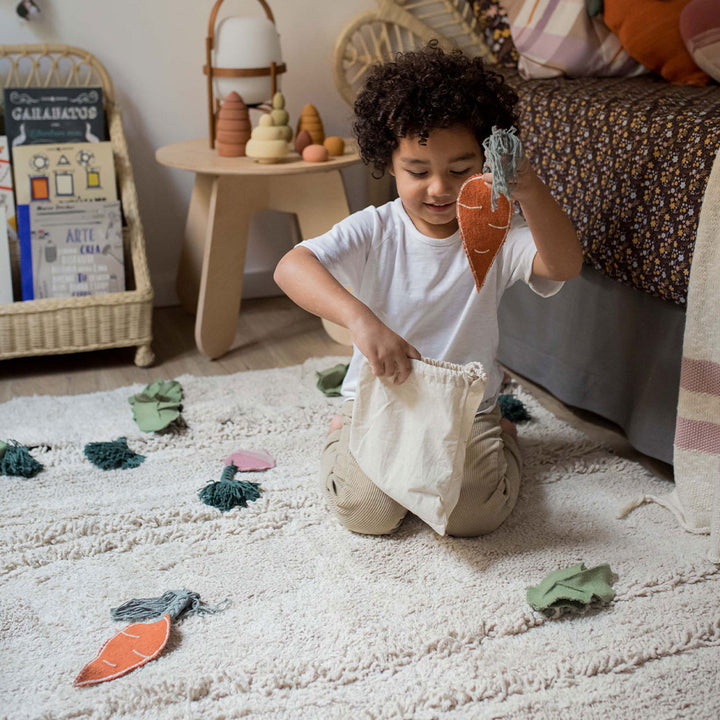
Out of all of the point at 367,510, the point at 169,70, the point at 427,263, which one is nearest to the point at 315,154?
the point at 169,70

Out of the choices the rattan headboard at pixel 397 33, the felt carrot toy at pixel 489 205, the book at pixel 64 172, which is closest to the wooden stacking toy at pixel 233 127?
the book at pixel 64 172

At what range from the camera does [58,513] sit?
120 cm

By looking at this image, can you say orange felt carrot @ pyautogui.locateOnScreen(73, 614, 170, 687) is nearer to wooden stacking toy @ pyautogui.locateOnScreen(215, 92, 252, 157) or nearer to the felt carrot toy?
the felt carrot toy

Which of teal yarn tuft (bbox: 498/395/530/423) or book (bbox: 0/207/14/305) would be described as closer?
teal yarn tuft (bbox: 498/395/530/423)

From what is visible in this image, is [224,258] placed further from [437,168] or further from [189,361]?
[437,168]

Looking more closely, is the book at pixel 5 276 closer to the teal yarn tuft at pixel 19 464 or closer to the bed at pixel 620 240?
the teal yarn tuft at pixel 19 464

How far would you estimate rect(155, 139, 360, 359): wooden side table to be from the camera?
172 cm

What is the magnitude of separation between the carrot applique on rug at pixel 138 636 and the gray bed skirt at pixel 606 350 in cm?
74

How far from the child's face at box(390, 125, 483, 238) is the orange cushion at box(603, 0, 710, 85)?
0.70 meters

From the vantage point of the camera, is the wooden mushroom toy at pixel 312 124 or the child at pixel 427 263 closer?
the child at pixel 427 263

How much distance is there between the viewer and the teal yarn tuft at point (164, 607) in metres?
0.99

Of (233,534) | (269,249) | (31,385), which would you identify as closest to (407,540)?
(233,534)

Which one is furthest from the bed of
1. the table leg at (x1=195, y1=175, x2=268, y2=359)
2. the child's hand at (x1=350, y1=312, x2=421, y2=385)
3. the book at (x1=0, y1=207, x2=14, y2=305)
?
the book at (x1=0, y1=207, x2=14, y2=305)

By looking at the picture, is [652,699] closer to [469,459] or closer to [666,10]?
[469,459]
